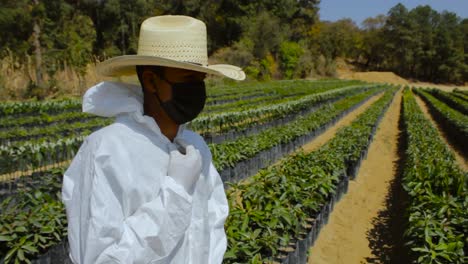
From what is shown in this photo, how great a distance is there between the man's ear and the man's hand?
11.6 inches

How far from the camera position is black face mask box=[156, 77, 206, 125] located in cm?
162

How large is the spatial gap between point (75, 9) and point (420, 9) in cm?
5972

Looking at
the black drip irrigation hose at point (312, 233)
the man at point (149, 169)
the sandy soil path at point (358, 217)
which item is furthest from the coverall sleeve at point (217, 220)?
the sandy soil path at point (358, 217)

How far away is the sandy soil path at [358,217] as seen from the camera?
200 inches

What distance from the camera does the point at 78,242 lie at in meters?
1.38

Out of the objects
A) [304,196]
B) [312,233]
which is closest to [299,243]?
[304,196]

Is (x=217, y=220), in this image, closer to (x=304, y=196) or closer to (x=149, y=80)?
(x=149, y=80)

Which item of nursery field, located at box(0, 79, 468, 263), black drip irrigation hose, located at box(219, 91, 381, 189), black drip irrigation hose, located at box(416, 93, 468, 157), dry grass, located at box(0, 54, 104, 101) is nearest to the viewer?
nursery field, located at box(0, 79, 468, 263)

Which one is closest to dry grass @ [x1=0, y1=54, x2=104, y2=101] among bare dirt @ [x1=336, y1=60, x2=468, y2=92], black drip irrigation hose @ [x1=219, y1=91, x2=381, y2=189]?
black drip irrigation hose @ [x1=219, y1=91, x2=381, y2=189]

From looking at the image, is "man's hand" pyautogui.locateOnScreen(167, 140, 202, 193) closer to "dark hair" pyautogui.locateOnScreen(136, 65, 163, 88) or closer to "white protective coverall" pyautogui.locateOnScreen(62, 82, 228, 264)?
"white protective coverall" pyautogui.locateOnScreen(62, 82, 228, 264)

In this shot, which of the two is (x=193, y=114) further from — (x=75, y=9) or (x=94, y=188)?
(x=75, y=9)

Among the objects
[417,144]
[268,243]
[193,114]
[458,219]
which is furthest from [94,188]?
[417,144]

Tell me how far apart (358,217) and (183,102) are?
551cm

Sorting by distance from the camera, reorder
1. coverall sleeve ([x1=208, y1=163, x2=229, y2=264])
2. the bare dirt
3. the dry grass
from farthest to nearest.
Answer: the bare dirt, the dry grass, coverall sleeve ([x1=208, y1=163, x2=229, y2=264])
